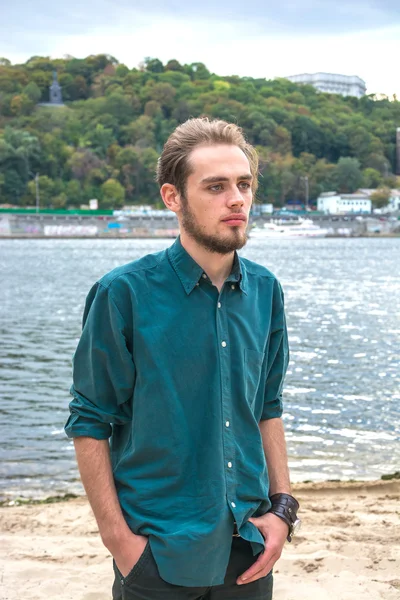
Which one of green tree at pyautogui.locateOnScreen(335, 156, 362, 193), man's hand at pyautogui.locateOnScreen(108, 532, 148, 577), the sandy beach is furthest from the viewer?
green tree at pyautogui.locateOnScreen(335, 156, 362, 193)

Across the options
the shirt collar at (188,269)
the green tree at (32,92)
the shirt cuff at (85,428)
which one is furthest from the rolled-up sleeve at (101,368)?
the green tree at (32,92)

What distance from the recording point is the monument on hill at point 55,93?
168 metres

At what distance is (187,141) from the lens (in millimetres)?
2102

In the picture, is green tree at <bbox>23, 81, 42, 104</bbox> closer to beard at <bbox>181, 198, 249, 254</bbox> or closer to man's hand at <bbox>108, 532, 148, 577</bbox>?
beard at <bbox>181, 198, 249, 254</bbox>

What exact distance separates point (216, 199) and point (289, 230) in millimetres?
120110

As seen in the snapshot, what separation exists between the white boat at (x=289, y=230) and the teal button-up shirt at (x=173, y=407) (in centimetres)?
11369

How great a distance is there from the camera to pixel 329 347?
56.1 ft

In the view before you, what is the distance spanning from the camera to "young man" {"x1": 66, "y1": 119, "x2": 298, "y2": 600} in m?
1.95

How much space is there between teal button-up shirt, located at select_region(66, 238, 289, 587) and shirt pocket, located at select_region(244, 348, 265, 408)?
0.02 m

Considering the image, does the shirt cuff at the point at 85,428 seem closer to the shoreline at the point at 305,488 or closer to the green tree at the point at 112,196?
the shoreline at the point at 305,488

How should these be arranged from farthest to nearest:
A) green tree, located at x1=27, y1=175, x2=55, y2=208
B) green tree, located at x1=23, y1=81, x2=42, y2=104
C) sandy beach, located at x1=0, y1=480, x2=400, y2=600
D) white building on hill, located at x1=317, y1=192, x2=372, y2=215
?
green tree, located at x1=23, y1=81, x2=42, y2=104, white building on hill, located at x1=317, y1=192, x2=372, y2=215, green tree, located at x1=27, y1=175, x2=55, y2=208, sandy beach, located at x1=0, y1=480, x2=400, y2=600

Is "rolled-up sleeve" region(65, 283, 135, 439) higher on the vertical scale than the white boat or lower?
higher

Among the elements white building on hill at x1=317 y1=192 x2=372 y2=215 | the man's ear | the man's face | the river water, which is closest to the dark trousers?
the man's face

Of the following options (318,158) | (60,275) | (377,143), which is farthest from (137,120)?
(60,275)
